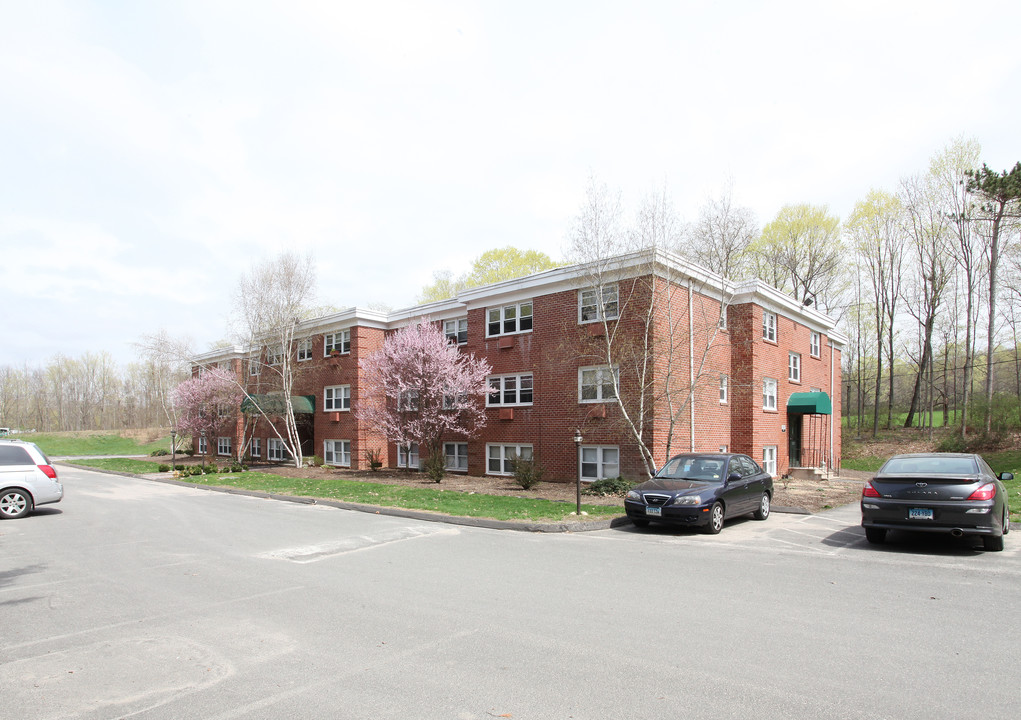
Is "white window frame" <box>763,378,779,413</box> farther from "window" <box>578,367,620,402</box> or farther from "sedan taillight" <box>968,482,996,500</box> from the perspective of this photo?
"sedan taillight" <box>968,482,996,500</box>

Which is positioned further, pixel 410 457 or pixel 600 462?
pixel 410 457

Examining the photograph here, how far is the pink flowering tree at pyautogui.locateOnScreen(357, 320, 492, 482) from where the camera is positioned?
73.5 feet

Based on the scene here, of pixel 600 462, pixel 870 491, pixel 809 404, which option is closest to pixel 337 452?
pixel 600 462

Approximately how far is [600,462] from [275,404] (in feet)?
59.2

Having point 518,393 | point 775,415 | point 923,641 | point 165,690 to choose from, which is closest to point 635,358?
point 518,393

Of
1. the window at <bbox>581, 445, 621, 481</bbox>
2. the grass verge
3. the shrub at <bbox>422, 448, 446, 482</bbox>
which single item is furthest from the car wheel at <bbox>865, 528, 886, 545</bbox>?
the shrub at <bbox>422, 448, 446, 482</bbox>

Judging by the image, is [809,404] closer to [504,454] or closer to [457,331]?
[504,454]

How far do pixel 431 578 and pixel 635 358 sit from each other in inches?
490

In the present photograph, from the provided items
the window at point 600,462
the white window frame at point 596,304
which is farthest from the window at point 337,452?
the white window frame at point 596,304

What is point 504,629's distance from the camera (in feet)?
17.9

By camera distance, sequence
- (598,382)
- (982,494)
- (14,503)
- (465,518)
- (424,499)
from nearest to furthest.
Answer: (982,494), (465,518), (14,503), (424,499), (598,382)

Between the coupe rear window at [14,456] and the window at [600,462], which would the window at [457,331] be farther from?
the coupe rear window at [14,456]

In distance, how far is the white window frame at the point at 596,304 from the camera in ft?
63.9

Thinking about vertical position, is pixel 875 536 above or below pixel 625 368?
below
